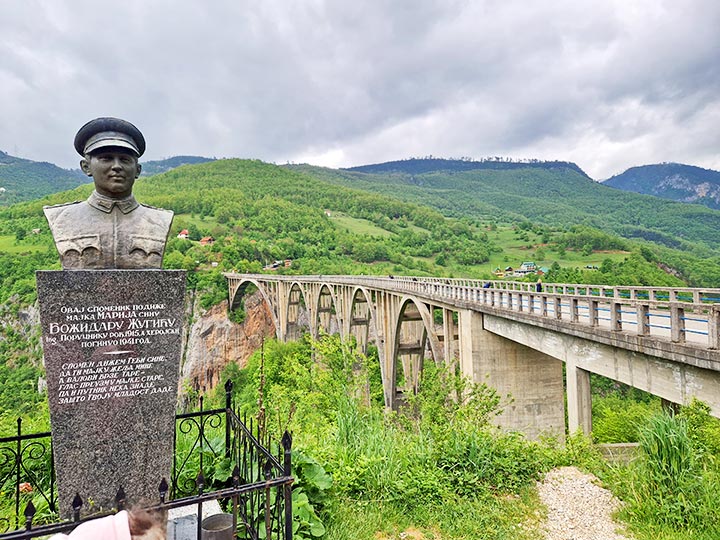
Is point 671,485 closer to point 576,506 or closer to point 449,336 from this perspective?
point 576,506

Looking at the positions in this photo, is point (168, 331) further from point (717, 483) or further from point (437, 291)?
point (437, 291)

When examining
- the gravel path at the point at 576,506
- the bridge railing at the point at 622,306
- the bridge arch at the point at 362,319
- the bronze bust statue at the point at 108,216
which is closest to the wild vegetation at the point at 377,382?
the gravel path at the point at 576,506

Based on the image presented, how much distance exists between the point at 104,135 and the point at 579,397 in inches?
457

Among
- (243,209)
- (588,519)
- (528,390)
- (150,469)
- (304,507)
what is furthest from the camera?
(243,209)

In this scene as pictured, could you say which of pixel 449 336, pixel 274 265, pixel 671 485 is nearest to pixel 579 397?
pixel 671 485

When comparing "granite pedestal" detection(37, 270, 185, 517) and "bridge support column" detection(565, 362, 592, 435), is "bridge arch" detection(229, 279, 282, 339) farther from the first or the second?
"granite pedestal" detection(37, 270, 185, 517)

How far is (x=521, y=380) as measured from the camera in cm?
1543

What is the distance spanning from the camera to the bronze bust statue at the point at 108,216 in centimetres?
421

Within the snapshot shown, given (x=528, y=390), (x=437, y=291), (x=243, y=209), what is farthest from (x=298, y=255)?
(x=528, y=390)

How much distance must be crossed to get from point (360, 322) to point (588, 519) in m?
29.4

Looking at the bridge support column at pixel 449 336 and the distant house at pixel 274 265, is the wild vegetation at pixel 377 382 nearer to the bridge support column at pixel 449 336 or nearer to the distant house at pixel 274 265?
the distant house at pixel 274 265

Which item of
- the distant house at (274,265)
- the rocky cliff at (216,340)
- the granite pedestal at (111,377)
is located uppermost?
the distant house at (274,265)

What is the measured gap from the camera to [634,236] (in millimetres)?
140625

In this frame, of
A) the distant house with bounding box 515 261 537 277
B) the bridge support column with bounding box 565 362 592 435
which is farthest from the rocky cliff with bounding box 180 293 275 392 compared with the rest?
the bridge support column with bounding box 565 362 592 435
